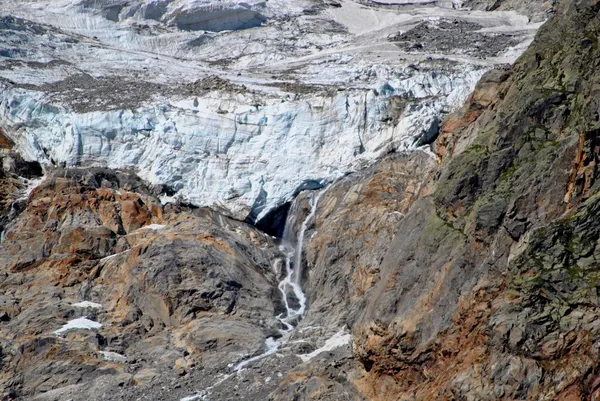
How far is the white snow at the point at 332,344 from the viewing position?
40.5 meters

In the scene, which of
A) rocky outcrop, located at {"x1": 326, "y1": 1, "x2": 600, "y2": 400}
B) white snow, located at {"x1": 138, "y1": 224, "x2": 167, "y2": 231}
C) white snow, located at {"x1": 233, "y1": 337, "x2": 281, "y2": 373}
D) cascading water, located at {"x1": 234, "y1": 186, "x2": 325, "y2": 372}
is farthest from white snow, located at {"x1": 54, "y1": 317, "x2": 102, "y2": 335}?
rocky outcrop, located at {"x1": 326, "y1": 1, "x2": 600, "y2": 400}

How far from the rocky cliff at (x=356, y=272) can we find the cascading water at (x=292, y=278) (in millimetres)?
138

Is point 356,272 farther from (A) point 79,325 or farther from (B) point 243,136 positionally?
(B) point 243,136

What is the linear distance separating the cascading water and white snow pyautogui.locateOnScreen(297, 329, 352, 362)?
9.29ft

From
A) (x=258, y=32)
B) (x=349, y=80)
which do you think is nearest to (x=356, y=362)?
(x=349, y=80)

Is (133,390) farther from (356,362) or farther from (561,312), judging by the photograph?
(561,312)

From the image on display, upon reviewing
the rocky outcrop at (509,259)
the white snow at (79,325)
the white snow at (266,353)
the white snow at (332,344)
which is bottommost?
the white snow at (79,325)

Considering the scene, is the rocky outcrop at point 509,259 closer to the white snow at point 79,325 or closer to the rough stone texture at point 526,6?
the white snow at point 79,325

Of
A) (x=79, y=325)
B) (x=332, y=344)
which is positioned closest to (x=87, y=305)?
(x=79, y=325)

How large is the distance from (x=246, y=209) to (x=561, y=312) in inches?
1257

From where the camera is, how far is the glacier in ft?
189

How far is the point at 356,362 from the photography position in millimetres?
35000

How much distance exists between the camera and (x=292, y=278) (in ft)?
172

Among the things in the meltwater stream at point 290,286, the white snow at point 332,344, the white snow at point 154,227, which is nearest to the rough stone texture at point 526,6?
the meltwater stream at point 290,286
